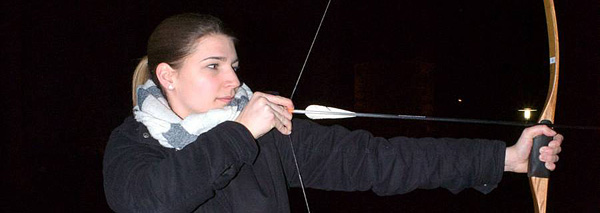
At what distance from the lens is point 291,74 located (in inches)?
173

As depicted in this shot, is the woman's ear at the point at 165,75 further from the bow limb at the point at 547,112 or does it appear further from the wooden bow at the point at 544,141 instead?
the bow limb at the point at 547,112

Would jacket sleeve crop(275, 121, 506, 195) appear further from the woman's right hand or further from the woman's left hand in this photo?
the woman's right hand

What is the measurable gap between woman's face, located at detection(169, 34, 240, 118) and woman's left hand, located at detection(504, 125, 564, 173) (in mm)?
693

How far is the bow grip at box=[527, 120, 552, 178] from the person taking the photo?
1.02m

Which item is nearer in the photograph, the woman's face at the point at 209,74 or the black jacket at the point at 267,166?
the black jacket at the point at 267,166

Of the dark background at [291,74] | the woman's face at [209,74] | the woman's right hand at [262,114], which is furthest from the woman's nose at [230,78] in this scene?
the dark background at [291,74]

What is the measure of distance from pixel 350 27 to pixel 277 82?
1252mm

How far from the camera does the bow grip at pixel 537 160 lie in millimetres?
1020

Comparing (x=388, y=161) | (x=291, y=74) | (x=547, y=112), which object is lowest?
(x=388, y=161)

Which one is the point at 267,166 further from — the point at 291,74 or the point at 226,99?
the point at 291,74

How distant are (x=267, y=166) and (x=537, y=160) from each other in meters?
0.63

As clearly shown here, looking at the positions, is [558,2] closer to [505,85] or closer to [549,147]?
[549,147]

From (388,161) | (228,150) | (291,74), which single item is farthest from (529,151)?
(291,74)

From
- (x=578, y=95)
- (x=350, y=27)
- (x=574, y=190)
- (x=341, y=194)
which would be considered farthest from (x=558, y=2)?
(x=350, y=27)
